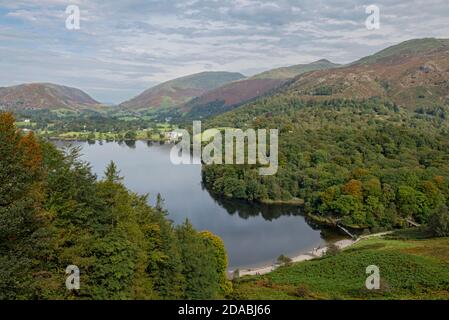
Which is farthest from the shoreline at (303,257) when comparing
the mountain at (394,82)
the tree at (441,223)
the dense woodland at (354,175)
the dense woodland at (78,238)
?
the mountain at (394,82)

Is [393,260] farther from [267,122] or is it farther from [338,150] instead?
[267,122]

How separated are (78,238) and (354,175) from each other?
49662mm

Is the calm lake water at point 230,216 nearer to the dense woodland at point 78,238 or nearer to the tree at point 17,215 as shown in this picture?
the dense woodland at point 78,238

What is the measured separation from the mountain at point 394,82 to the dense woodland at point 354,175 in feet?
137

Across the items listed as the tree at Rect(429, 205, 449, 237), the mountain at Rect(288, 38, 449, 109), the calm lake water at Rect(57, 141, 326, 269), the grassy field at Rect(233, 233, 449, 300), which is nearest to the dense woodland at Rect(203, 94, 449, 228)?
the tree at Rect(429, 205, 449, 237)

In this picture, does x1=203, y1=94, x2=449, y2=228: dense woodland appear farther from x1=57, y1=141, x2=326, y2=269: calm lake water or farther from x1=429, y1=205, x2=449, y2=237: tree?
x1=57, y1=141, x2=326, y2=269: calm lake water

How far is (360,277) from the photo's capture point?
28766 mm

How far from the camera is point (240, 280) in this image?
29297 mm

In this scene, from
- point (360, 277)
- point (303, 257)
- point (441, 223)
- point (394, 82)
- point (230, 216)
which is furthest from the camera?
point (394, 82)

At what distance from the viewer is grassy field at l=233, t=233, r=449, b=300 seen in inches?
989

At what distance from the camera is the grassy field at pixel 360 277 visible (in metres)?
25.1

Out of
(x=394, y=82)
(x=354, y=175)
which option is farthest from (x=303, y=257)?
(x=394, y=82)

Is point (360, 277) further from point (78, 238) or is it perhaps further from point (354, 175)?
point (354, 175)
